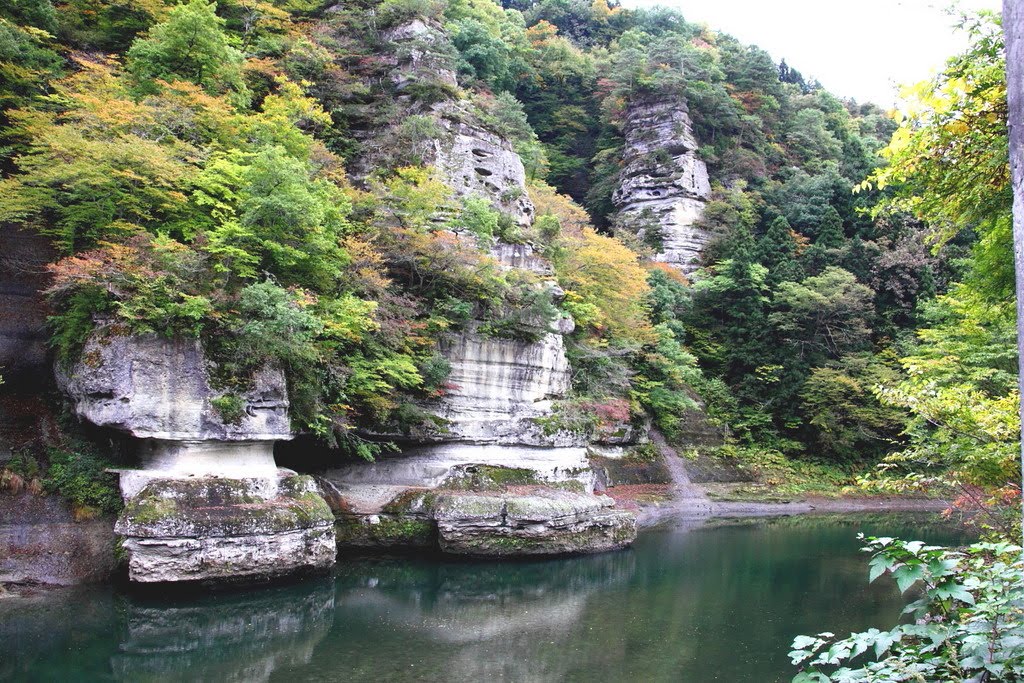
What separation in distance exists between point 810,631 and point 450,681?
22.1 feet

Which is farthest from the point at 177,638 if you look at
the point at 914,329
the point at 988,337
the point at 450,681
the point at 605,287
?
the point at 914,329

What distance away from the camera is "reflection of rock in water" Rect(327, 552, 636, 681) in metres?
10.6

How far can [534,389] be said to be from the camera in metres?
21.3

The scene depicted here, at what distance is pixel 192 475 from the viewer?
14.5 m

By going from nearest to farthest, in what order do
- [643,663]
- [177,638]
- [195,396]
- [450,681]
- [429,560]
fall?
[450,681], [643,663], [177,638], [195,396], [429,560]

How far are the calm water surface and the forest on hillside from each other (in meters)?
3.84

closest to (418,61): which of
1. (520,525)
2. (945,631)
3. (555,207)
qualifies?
(555,207)

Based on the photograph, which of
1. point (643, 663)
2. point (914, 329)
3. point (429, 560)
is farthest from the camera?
point (914, 329)

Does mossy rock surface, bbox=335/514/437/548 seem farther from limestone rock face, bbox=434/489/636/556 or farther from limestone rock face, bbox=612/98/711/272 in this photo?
limestone rock face, bbox=612/98/711/272

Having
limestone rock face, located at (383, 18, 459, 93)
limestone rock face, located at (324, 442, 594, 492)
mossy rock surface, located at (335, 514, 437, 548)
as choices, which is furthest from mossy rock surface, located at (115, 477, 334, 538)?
limestone rock face, located at (383, 18, 459, 93)

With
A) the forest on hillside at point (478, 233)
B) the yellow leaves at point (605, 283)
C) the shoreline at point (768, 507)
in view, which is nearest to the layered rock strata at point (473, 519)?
the forest on hillside at point (478, 233)

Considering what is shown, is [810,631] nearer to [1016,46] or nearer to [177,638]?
[177,638]

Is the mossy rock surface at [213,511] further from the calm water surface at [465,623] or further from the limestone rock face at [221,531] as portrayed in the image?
the calm water surface at [465,623]

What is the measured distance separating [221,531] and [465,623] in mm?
5249
